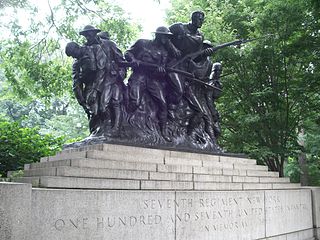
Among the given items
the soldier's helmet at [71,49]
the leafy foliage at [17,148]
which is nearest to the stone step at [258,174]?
the soldier's helmet at [71,49]

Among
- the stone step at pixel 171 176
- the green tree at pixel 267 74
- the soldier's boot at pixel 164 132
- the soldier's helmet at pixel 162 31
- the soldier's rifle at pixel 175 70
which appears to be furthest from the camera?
the green tree at pixel 267 74

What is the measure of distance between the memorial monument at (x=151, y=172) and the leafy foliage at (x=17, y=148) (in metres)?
5.42

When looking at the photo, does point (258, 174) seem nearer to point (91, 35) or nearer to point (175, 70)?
point (175, 70)

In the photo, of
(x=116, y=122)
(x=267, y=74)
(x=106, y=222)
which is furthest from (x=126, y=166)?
(x=267, y=74)

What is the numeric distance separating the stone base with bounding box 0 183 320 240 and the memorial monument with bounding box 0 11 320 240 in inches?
0.7

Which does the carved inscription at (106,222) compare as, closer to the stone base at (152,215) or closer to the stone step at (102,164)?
the stone base at (152,215)

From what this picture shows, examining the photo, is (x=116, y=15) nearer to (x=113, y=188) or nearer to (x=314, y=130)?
(x=314, y=130)

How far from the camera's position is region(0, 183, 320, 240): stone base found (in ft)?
17.9

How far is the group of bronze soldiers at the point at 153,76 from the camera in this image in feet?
28.5

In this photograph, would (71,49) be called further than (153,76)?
No

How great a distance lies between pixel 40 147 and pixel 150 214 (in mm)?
8608

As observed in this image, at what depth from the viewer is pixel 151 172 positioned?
741 cm

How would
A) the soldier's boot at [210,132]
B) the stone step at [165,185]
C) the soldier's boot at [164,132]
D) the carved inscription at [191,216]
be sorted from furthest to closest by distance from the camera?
the soldier's boot at [210,132], the soldier's boot at [164,132], the stone step at [165,185], the carved inscription at [191,216]

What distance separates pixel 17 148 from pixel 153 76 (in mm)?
6422
